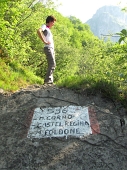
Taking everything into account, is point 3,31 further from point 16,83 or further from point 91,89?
point 91,89

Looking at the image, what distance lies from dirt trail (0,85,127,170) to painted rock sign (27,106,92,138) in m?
0.13

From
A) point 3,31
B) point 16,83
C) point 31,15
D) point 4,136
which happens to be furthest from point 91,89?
point 31,15

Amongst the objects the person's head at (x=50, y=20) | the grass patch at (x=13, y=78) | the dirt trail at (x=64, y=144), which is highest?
the person's head at (x=50, y=20)

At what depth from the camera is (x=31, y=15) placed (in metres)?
19.1

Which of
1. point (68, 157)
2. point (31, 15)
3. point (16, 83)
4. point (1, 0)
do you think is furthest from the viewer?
point (31, 15)

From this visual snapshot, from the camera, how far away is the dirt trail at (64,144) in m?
4.55

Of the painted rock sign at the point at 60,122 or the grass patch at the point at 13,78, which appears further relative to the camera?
the grass patch at the point at 13,78

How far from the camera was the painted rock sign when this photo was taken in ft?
17.0

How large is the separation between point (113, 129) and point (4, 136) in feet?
7.12

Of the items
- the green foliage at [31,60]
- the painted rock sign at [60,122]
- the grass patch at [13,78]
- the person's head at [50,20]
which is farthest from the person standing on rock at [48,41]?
the painted rock sign at [60,122]

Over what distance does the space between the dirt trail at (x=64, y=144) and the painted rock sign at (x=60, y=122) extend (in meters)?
0.13

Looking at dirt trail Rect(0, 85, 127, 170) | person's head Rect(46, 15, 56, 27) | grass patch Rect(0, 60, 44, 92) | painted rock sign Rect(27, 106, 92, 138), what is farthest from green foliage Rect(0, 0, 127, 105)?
person's head Rect(46, 15, 56, 27)

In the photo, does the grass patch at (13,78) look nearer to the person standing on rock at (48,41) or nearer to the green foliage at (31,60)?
the green foliage at (31,60)

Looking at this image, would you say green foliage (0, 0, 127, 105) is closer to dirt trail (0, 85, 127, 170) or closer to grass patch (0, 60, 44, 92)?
grass patch (0, 60, 44, 92)
